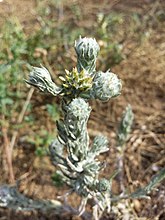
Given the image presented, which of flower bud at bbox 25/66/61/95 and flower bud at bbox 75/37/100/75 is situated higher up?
flower bud at bbox 75/37/100/75

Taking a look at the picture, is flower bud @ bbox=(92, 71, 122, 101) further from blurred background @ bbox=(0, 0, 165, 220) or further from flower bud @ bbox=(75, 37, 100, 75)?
blurred background @ bbox=(0, 0, 165, 220)

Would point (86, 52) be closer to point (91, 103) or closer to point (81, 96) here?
point (81, 96)

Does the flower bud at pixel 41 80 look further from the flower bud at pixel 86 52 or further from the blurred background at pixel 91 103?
the blurred background at pixel 91 103

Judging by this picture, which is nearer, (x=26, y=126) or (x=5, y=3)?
(x=26, y=126)

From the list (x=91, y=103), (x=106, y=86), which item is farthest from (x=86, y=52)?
(x=91, y=103)

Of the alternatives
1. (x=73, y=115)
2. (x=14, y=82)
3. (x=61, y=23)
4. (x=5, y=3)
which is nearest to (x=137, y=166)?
(x=14, y=82)

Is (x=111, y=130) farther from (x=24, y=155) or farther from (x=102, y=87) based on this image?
(x=102, y=87)

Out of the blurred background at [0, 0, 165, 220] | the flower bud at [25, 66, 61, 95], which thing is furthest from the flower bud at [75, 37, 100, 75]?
the blurred background at [0, 0, 165, 220]

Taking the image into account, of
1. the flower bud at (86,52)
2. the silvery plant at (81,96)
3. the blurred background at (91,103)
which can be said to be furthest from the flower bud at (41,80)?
the blurred background at (91,103)
